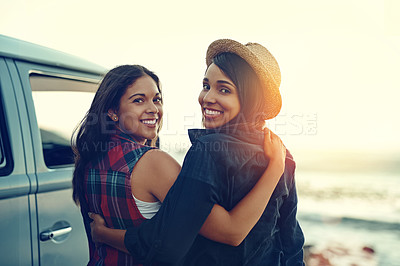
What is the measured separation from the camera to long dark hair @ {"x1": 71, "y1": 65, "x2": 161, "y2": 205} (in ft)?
5.39

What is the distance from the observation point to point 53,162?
204 cm

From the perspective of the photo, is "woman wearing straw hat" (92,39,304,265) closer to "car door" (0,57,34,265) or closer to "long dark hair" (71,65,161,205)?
"long dark hair" (71,65,161,205)

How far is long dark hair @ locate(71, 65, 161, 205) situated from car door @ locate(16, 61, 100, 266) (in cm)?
28

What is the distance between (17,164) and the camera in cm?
179

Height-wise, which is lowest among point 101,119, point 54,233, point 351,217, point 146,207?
point 351,217

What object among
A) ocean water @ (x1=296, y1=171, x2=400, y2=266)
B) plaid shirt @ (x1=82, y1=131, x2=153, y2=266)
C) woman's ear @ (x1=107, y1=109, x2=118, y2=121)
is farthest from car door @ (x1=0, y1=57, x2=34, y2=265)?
ocean water @ (x1=296, y1=171, x2=400, y2=266)

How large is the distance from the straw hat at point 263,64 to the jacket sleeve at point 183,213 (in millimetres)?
428

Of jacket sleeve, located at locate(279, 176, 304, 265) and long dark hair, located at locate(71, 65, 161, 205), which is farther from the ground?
long dark hair, located at locate(71, 65, 161, 205)

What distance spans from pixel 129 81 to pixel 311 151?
1091 inches

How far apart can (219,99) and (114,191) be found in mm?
596

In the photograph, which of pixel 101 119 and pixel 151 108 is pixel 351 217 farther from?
pixel 101 119

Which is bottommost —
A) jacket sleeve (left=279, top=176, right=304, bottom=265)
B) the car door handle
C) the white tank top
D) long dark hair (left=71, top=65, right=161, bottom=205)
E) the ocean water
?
the ocean water

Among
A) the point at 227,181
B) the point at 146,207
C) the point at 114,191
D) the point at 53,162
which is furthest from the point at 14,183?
the point at 227,181

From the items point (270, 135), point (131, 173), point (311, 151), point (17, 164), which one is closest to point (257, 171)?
point (270, 135)
